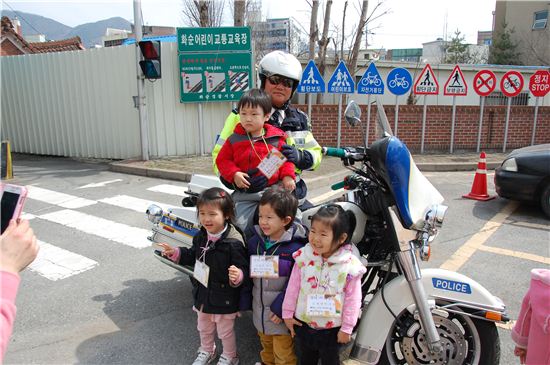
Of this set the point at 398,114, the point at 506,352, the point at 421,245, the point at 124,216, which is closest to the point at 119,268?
the point at 124,216

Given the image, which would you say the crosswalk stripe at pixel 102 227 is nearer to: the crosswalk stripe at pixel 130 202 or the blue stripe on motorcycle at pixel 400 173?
the crosswalk stripe at pixel 130 202

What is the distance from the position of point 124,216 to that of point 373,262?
4.67 meters

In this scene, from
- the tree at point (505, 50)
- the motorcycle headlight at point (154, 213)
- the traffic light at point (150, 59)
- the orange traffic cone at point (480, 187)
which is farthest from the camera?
the tree at point (505, 50)

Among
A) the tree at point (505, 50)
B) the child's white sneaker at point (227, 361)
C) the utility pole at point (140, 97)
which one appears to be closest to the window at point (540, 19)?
the tree at point (505, 50)

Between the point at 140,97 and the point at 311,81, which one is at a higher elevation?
the point at 311,81

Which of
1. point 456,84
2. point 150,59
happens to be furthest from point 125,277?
point 456,84

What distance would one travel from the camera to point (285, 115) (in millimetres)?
3248

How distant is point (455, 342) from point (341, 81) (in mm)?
8742

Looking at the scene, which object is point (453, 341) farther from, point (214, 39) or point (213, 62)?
point (214, 39)

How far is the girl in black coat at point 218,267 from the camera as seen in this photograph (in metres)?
2.77

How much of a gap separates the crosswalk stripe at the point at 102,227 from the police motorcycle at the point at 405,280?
336 cm

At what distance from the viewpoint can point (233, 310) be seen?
112 inches

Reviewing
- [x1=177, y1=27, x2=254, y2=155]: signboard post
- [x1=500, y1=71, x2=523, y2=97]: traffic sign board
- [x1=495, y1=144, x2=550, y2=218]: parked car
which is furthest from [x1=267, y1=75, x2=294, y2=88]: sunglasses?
[x1=500, y1=71, x2=523, y2=97]: traffic sign board

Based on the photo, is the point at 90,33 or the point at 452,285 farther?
the point at 90,33
